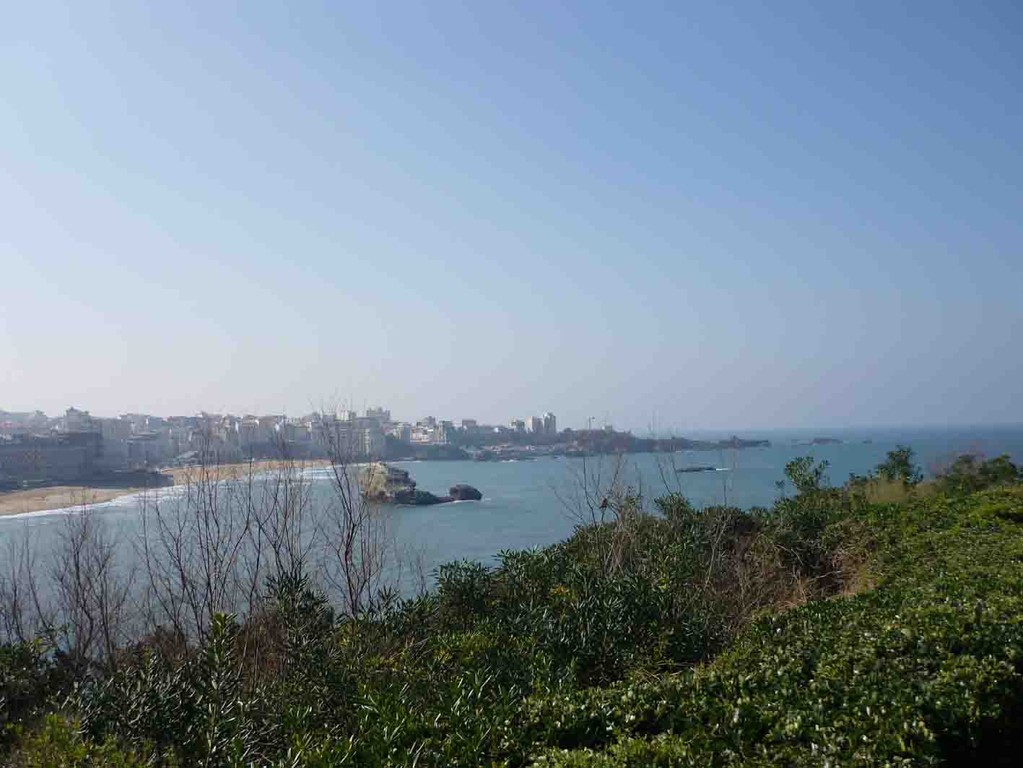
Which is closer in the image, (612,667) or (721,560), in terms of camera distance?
(612,667)

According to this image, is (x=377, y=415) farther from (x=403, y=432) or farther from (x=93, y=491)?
(x=403, y=432)

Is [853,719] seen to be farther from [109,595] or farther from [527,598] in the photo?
[109,595]

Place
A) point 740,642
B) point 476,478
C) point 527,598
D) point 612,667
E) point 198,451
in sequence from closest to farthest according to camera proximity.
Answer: point 740,642, point 612,667, point 527,598, point 198,451, point 476,478

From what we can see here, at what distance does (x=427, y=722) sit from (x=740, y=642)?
1.99m

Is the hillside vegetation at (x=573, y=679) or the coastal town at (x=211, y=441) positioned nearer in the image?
the hillside vegetation at (x=573, y=679)

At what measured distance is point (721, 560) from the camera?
8.36 meters

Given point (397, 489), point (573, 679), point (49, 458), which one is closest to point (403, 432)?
point (397, 489)

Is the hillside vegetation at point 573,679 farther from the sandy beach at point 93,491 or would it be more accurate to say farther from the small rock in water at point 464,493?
the small rock in water at point 464,493

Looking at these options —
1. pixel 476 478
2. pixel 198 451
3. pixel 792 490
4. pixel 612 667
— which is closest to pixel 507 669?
pixel 612 667

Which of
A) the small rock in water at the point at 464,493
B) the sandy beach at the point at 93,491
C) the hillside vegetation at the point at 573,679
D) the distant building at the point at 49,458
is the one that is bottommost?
the small rock in water at the point at 464,493

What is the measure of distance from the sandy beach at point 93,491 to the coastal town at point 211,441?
0.57 feet

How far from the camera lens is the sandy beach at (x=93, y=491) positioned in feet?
29.8

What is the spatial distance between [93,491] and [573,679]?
10.8m

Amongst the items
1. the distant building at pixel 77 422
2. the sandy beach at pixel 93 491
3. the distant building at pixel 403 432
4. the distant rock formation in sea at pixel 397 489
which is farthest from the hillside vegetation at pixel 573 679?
the distant building at pixel 403 432
